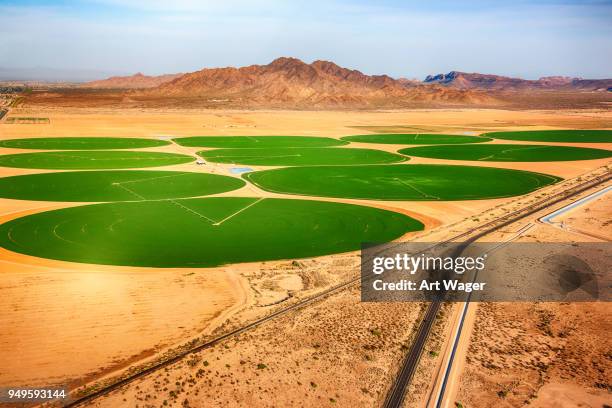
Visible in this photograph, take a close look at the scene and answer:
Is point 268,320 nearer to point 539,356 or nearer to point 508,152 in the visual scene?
point 539,356

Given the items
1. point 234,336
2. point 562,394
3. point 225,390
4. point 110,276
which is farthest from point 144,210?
point 562,394

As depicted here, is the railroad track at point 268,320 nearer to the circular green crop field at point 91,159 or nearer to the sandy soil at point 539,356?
the sandy soil at point 539,356

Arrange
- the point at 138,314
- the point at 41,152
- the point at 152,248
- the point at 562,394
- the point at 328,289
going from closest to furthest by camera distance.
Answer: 1. the point at 562,394
2. the point at 138,314
3. the point at 328,289
4. the point at 152,248
5. the point at 41,152

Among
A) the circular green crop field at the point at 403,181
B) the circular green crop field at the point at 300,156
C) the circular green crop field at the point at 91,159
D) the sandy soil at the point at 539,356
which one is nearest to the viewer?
the sandy soil at the point at 539,356

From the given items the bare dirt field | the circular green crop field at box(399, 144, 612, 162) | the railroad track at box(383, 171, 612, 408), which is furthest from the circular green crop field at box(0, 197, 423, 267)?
the circular green crop field at box(399, 144, 612, 162)

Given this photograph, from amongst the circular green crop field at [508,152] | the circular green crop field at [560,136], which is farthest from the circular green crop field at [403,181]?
the circular green crop field at [560,136]

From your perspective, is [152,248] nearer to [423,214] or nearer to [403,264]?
[403,264]
